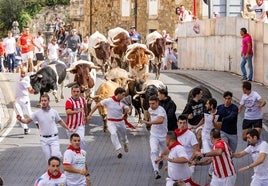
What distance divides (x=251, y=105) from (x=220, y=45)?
19.7m

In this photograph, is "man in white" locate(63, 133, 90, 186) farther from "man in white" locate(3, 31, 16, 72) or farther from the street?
"man in white" locate(3, 31, 16, 72)

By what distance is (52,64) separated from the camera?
31.9 meters

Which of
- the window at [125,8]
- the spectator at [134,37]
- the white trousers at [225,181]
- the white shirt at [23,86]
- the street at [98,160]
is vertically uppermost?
the window at [125,8]

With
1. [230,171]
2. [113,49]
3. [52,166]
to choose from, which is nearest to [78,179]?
[52,166]

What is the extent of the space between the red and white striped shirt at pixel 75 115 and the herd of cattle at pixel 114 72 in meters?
3.64

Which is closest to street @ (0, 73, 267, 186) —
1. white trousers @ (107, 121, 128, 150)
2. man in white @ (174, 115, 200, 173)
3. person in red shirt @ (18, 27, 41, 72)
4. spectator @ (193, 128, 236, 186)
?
white trousers @ (107, 121, 128, 150)

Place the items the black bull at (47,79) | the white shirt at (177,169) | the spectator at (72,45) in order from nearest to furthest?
the white shirt at (177,169), the black bull at (47,79), the spectator at (72,45)

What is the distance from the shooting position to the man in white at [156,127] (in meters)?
20.5

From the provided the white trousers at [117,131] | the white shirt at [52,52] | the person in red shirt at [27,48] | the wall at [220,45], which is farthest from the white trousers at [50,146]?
the white shirt at [52,52]

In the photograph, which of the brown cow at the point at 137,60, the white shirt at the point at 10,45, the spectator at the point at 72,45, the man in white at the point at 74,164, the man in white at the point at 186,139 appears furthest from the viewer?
the white shirt at the point at 10,45

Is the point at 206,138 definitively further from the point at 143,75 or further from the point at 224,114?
the point at 143,75

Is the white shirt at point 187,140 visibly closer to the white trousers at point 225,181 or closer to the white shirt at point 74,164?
the white trousers at point 225,181

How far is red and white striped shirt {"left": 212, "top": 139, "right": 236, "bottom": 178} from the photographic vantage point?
1786cm

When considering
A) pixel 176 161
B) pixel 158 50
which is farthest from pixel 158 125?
pixel 158 50
